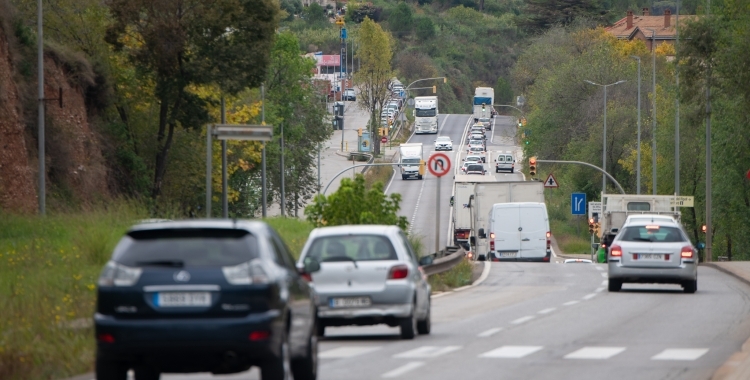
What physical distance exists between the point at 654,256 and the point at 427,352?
12.6 metres

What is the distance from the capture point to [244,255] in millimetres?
10516

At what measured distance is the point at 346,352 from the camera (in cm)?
1583

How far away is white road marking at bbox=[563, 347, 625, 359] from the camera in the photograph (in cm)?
1521

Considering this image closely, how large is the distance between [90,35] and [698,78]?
82.8 ft

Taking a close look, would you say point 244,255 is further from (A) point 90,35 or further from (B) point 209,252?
(A) point 90,35

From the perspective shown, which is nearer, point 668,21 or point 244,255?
point 244,255

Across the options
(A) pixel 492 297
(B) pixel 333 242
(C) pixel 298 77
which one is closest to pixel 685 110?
(C) pixel 298 77

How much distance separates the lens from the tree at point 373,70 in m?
138

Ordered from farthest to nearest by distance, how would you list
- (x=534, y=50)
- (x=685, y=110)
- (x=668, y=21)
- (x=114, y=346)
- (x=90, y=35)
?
(x=668, y=21), (x=534, y=50), (x=685, y=110), (x=90, y=35), (x=114, y=346)

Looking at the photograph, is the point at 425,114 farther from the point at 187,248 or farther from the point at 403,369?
the point at 187,248

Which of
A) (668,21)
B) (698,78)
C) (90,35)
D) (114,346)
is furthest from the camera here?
(668,21)

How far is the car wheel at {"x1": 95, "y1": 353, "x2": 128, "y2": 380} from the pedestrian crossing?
481cm

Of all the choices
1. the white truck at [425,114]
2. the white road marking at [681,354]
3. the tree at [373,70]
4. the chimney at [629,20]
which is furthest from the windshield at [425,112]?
the white road marking at [681,354]

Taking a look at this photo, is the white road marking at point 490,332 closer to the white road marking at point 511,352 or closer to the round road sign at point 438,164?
the white road marking at point 511,352
